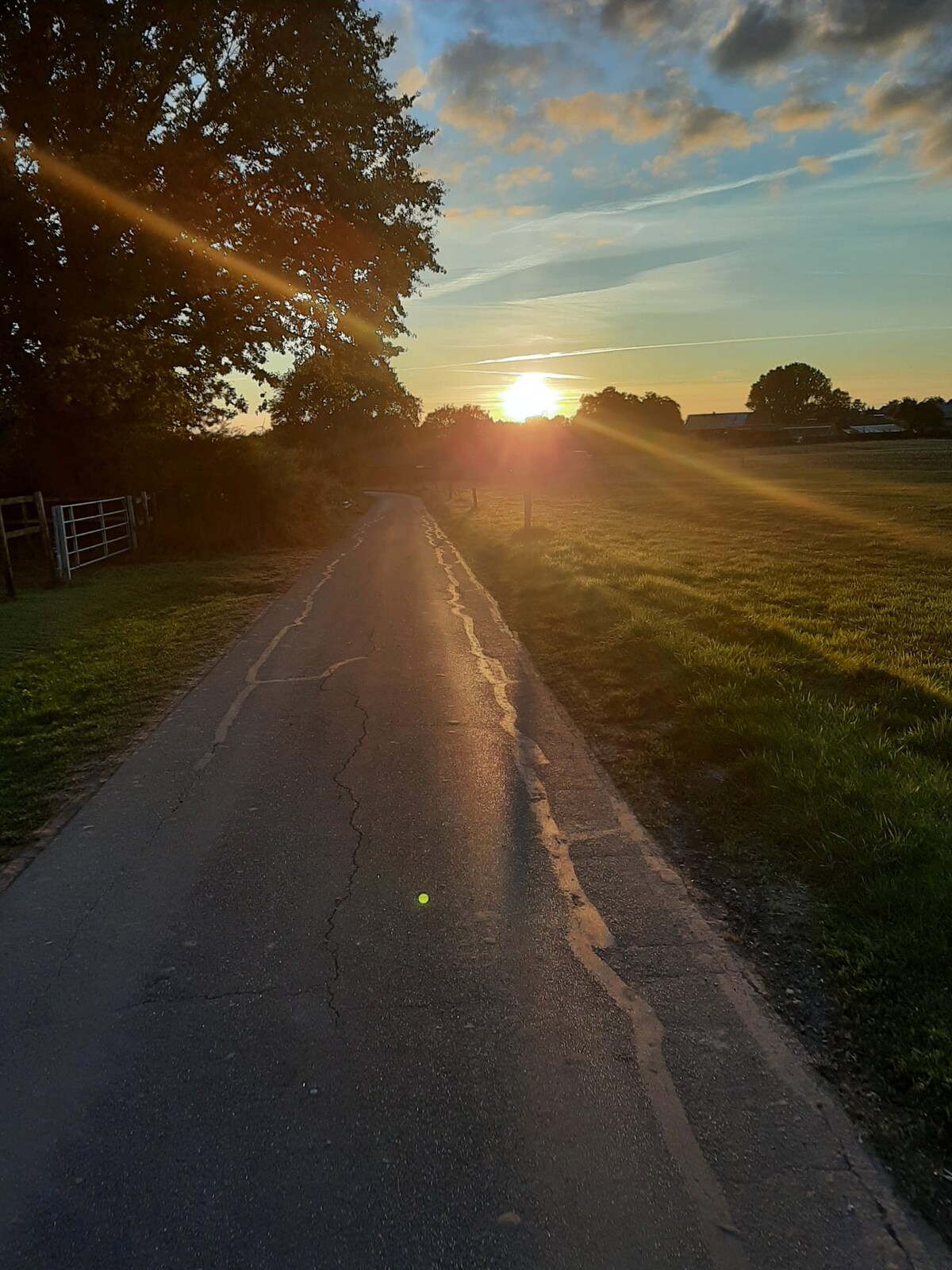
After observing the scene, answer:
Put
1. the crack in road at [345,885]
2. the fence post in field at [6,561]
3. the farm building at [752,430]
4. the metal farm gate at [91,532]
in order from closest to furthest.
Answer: the crack in road at [345,885], the fence post in field at [6,561], the metal farm gate at [91,532], the farm building at [752,430]

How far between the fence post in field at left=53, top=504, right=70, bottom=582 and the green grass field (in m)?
0.38

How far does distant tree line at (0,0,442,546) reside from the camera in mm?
15430

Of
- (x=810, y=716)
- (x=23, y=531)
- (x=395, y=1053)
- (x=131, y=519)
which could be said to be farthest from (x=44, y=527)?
(x=395, y=1053)

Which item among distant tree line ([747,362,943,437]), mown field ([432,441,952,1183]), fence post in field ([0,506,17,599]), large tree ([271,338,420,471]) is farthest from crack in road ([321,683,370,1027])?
distant tree line ([747,362,943,437])

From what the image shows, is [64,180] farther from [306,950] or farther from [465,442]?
[465,442]

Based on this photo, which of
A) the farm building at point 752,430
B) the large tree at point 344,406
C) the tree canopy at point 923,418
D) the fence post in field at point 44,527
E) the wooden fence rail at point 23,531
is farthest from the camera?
the farm building at point 752,430

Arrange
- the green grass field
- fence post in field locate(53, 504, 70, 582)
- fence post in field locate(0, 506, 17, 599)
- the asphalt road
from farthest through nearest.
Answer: fence post in field locate(53, 504, 70, 582)
fence post in field locate(0, 506, 17, 599)
the green grass field
the asphalt road

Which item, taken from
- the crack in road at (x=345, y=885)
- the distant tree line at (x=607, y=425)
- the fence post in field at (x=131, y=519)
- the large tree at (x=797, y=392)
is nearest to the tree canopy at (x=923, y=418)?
the distant tree line at (x=607, y=425)

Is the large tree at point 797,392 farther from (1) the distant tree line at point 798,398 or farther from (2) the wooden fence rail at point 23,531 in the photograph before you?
(2) the wooden fence rail at point 23,531

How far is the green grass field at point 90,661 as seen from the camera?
5820 millimetres

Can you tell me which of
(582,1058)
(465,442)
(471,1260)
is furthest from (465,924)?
(465,442)

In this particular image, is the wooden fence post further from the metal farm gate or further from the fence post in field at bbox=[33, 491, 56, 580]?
the fence post in field at bbox=[33, 491, 56, 580]

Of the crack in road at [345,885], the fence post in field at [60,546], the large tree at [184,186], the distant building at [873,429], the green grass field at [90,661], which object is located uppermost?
the large tree at [184,186]

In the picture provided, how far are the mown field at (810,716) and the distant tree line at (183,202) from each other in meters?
8.24
